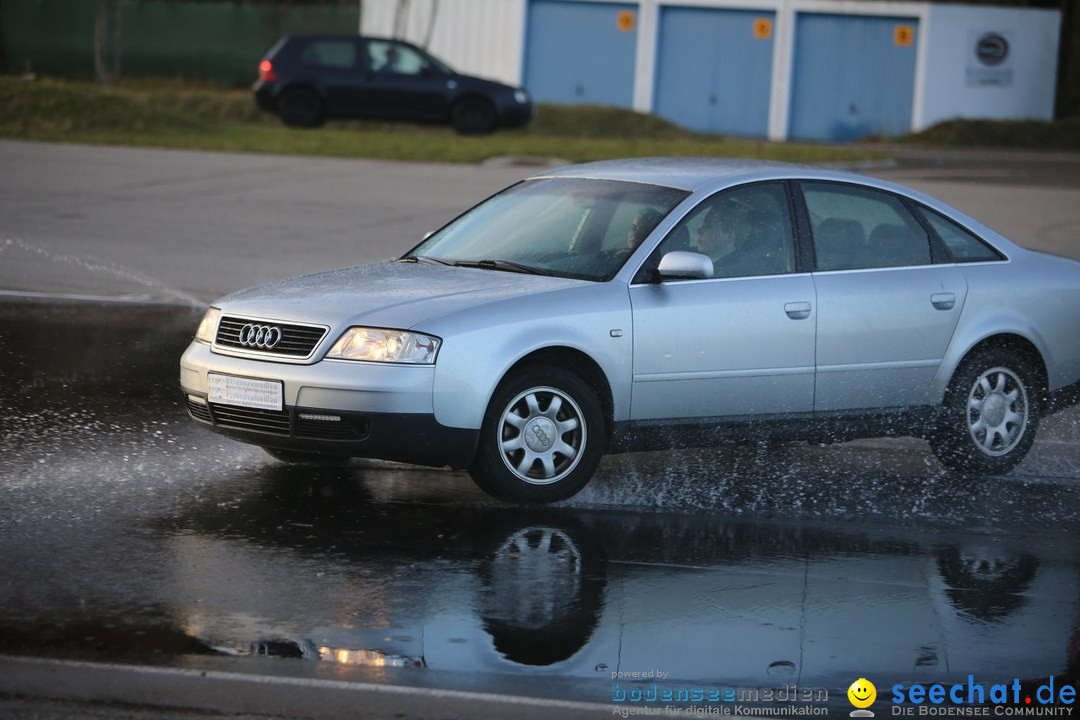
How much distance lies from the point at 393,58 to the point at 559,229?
2150 centimetres

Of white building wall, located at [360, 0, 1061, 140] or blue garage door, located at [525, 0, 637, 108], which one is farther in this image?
blue garage door, located at [525, 0, 637, 108]

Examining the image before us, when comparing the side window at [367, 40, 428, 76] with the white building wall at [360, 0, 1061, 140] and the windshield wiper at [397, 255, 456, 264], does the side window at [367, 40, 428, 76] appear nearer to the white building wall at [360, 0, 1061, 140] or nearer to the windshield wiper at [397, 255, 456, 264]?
the white building wall at [360, 0, 1061, 140]

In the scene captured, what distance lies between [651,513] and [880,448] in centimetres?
225

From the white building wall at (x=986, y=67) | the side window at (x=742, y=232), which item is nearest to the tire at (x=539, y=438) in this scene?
the side window at (x=742, y=232)

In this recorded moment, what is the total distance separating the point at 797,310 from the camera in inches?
309

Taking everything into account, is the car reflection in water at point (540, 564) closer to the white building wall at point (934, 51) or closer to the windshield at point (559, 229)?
the windshield at point (559, 229)

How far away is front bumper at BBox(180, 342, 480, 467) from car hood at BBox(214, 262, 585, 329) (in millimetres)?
227

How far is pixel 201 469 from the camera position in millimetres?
7848

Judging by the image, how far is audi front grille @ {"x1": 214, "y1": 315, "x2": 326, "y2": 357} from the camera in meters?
7.04

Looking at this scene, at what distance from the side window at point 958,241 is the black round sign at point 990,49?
26.8m

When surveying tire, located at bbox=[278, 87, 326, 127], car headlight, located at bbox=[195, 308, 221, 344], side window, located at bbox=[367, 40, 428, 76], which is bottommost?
car headlight, located at bbox=[195, 308, 221, 344]

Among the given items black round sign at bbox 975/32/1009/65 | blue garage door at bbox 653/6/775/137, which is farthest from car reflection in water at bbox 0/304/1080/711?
black round sign at bbox 975/32/1009/65

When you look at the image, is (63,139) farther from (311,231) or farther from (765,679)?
(765,679)

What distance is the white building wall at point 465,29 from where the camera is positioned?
34.9m
